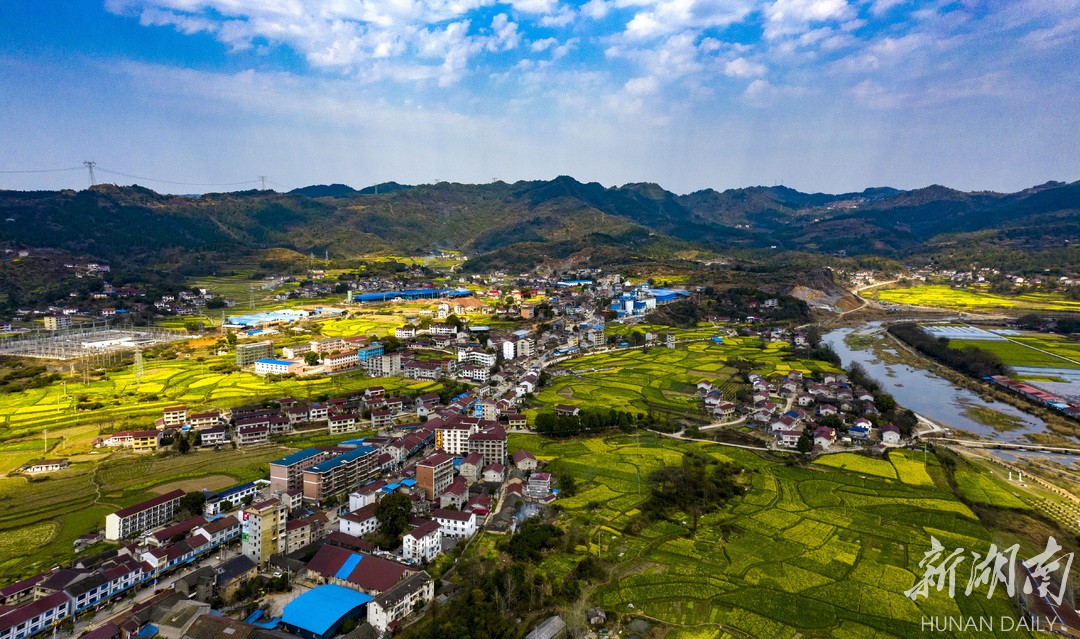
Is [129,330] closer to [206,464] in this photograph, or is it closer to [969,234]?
[206,464]

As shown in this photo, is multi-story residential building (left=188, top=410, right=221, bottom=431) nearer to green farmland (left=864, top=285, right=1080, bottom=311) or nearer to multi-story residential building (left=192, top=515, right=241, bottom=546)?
multi-story residential building (left=192, top=515, right=241, bottom=546)

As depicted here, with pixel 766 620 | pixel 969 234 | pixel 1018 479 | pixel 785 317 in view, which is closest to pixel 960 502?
pixel 1018 479

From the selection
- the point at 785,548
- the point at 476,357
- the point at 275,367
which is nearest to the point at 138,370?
the point at 275,367

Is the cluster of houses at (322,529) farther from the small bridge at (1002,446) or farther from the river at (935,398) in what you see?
the river at (935,398)

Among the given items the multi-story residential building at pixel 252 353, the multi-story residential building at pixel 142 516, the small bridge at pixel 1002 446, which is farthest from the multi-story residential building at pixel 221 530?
the small bridge at pixel 1002 446

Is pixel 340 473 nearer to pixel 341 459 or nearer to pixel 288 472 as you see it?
pixel 341 459

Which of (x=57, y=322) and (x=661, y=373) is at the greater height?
(x=57, y=322)

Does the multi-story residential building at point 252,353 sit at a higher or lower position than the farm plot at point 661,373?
higher
